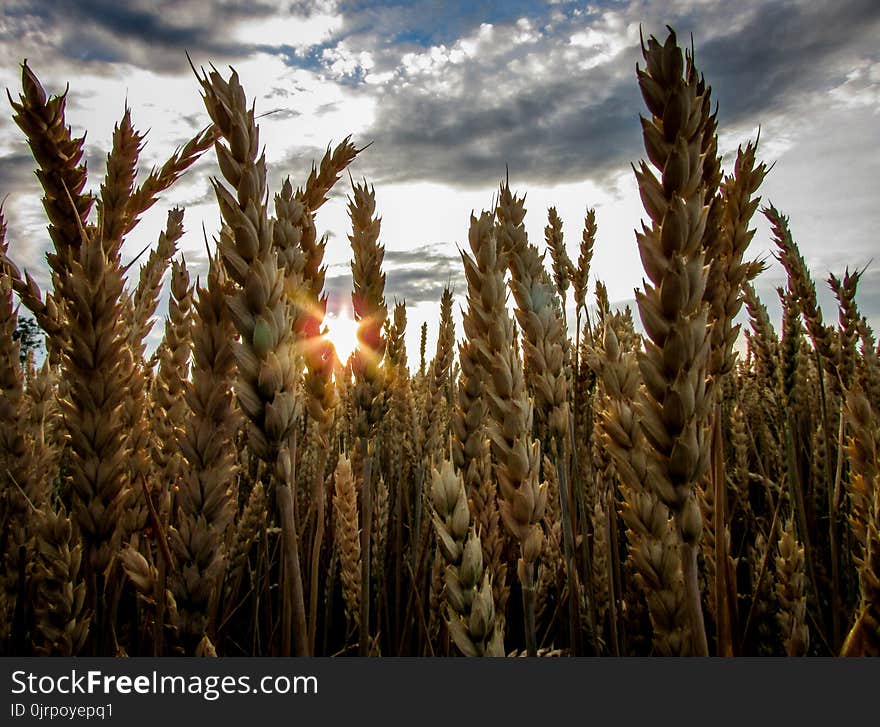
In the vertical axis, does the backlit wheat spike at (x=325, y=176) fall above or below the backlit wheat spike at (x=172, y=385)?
above

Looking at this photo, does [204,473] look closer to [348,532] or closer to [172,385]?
[172,385]

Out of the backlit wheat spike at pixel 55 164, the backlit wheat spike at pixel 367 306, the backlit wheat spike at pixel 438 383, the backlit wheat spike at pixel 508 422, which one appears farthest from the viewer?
the backlit wheat spike at pixel 438 383

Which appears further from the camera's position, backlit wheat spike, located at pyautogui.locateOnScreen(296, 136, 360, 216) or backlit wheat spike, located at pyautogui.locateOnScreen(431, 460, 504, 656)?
backlit wheat spike, located at pyautogui.locateOnScreen(296, 136, 360, 216)

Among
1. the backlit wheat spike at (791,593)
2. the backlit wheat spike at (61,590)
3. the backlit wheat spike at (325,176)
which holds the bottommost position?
the backlit wheat spike at (791,593)

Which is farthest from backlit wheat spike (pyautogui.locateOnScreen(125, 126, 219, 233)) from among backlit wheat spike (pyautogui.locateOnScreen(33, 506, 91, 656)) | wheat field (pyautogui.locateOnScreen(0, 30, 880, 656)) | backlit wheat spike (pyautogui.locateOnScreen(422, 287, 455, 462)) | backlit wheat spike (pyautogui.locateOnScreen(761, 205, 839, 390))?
backlit wheat spike (pyautogui.locateOnScreen(761, 205, 839, 390))

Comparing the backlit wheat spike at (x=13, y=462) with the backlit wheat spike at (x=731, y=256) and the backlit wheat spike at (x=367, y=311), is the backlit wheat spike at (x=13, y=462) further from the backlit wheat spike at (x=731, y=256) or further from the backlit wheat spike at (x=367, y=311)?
the backlit wheat spike at (x=731, y=256)

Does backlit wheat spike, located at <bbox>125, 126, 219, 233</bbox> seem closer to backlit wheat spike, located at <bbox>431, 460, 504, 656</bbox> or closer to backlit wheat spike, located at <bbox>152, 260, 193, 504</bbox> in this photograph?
backlit wheat spike, located at <bbox>152, 260, 193, 504</bbox>

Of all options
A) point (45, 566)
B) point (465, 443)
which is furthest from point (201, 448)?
point (465, 443)

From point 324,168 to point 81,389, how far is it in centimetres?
98

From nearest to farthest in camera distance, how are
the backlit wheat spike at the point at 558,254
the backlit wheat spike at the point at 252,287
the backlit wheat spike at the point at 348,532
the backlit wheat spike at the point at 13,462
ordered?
the backlit wheat spike at the point at 252,287 → the backlit wheat spike at the point at 13,462 → the backlit wheat spike at the point at 348,532 → the backlit wheat spike at the point at 558,254

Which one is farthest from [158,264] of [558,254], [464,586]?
[558,254]

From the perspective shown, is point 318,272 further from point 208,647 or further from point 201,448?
point 208,647

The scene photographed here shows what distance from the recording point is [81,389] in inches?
50.3

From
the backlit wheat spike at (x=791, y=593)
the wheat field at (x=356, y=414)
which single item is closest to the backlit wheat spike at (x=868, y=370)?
the wheat field at (x=356, y=414)
